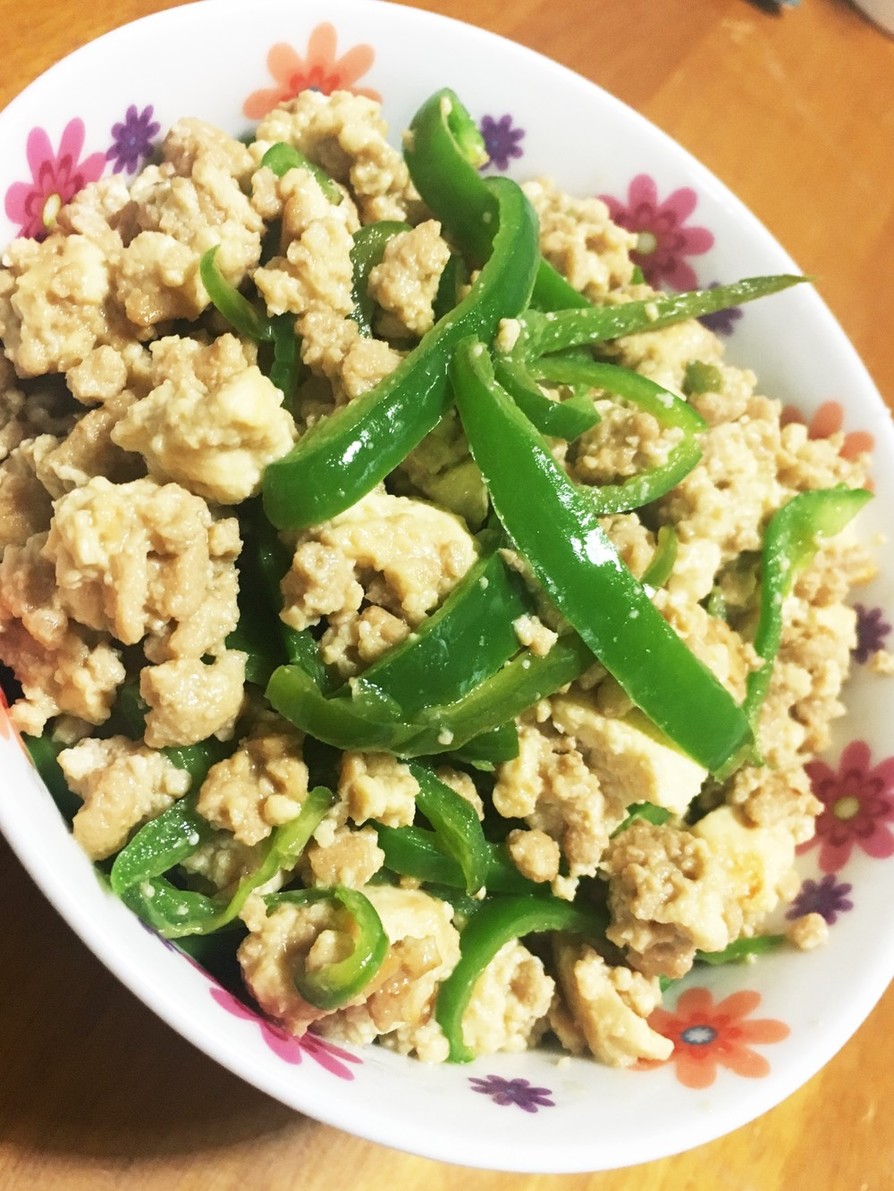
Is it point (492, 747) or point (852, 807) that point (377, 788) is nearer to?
point (492, 747)

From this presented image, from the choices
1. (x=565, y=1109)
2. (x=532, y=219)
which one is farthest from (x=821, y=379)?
(x=565, y=1109)

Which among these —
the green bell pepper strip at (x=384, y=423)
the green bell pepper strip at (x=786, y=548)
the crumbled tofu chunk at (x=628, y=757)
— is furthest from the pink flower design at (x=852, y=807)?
the green bell pepper strip at (x=384, y=423)

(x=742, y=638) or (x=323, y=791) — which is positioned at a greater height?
(x=742, y=638)

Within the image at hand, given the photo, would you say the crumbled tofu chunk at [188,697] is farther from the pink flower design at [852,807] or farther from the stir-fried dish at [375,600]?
the pink flower design at [852,807]

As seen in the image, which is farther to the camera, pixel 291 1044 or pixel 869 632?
pixel 869 632

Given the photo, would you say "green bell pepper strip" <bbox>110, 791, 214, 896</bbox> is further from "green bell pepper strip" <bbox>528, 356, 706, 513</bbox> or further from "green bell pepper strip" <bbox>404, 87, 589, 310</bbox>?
"green bell pepper strip" <bbox>404, 87, 589, 310</bbox>

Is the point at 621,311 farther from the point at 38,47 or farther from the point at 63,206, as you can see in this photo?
the point at 38,47

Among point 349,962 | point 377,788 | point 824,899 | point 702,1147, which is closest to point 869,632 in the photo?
point 824,899

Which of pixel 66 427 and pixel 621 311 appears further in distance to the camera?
pixel 621 311
